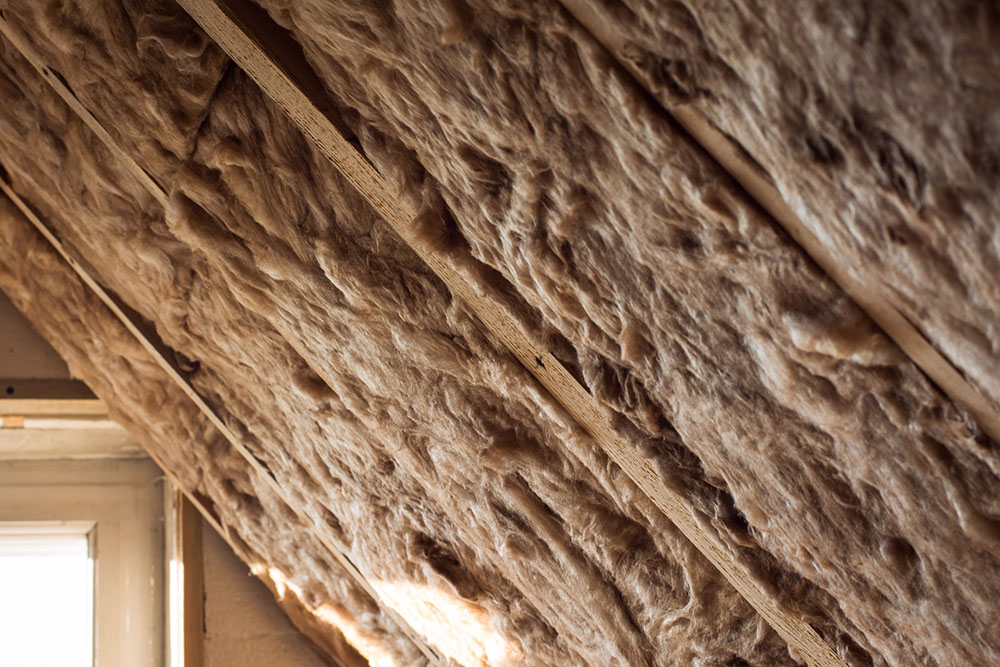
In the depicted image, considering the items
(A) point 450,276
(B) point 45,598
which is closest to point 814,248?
(A) point 450,276

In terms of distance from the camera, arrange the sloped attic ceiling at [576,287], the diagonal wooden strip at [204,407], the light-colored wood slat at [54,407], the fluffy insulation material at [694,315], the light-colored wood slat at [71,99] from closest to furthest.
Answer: the sloped attic ceiling at [576,287] → the fluffy insulation material at [694,315] → the light-colored wood slat at [71,99] → the diagonal wooden strip at [204,407] → the light-colored wood slat at [54,407]

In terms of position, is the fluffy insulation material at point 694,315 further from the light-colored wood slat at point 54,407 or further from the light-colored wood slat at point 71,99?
the light-colored wood slat at point 54,407

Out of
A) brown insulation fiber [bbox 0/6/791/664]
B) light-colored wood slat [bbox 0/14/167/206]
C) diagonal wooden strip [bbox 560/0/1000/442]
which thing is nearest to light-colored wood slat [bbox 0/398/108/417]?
brown insulation fiber [bbox 0/6/791/664]

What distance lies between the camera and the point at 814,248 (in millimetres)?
986

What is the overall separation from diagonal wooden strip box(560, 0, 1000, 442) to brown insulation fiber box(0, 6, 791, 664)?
1.59 ft

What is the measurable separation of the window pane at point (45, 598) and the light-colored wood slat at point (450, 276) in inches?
62.7

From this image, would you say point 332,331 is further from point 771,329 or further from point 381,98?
point 771,329

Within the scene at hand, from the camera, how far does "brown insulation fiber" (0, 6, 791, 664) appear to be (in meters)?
1.44

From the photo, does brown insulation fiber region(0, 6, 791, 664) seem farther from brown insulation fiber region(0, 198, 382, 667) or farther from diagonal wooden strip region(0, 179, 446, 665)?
brown insulation fiber region(0, 198, 382, 667)

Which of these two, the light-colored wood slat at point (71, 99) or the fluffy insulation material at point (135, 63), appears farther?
the light-colored wood slat at point (71, 99)

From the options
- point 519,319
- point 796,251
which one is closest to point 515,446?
point 519,319

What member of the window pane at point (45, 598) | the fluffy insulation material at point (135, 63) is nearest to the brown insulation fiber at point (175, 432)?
the window pane at point (45, 598)

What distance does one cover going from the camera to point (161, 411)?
2123mm

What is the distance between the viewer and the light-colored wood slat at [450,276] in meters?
1.30
